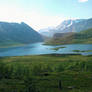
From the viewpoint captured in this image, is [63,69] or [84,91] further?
[63,69]

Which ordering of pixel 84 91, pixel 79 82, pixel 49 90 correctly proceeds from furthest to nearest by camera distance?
pixel 79 82
pixel 49 90
pixel 84 91

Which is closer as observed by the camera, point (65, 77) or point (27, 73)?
point (65, 77)

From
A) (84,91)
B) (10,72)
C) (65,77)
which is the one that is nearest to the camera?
(84,91)

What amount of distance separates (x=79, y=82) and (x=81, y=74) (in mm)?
16366

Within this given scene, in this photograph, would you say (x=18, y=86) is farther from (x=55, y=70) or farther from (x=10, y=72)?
(x=55, y=70)

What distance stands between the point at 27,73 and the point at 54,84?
90.9 ft

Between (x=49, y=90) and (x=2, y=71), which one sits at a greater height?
(x=2, y=71)

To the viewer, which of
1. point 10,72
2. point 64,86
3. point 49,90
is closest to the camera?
point 49,90

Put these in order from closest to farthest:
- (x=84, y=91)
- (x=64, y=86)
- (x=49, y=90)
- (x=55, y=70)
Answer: (x=84, y=91)
(x=49, y=90)
(x=64, y=86)
(x=55, y=70)

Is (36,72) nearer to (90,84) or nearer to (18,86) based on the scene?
(18,86)

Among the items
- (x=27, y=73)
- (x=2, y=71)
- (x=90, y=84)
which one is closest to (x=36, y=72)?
(x=27, y=73)

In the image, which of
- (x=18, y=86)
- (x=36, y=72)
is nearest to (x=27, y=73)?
(x=36, y=72)

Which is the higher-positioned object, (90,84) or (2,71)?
(2,71)

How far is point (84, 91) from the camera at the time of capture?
2657 inches
